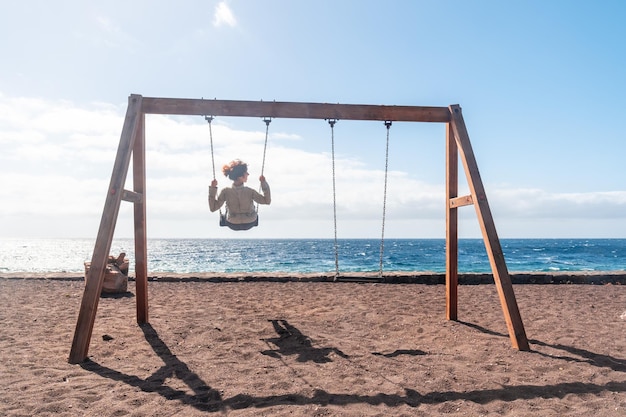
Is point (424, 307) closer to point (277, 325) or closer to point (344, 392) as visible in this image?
point (277, 325)

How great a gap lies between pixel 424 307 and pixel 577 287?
4.54m

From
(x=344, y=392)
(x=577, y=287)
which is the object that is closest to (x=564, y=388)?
(x=344, y=392)

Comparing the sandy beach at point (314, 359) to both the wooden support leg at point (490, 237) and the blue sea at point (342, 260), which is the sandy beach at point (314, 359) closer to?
the wooden support leg at point (490, 237)

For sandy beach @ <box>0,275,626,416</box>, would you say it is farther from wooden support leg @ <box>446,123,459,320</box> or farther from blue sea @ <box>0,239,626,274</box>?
blue sea @ <box>0,239,626,274</box>

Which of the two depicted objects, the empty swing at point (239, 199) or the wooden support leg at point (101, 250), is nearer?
the wooden support leg at point (101, 250)

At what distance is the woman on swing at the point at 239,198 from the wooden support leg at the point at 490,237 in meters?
2.52

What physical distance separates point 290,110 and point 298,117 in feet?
0.44

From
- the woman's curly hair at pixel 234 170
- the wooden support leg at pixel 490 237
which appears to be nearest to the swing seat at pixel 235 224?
the woman's curly hair at pixel 234 170

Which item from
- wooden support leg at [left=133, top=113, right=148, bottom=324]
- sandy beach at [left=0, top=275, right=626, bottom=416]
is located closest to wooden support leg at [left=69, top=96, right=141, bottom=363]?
sandy beach at [left=0, top=275, right=626, bottom=416]

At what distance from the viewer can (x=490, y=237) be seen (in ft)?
17.8

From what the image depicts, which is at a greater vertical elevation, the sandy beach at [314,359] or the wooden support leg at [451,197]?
the wooden support leg at [451,197]

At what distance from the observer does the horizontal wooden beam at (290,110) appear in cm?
601

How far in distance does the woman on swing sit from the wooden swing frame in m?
0.85

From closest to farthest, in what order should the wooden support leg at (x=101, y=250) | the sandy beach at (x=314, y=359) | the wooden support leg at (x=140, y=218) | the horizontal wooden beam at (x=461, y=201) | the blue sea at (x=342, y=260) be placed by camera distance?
the sandy beach at (x=314, y=359), the wooden support leg at (x=101, y=250), the horizontal wooden beam at (x=461, y=201), the wooden support leg at (x=140, y=218), the blue sea at (x=342, y=260)
